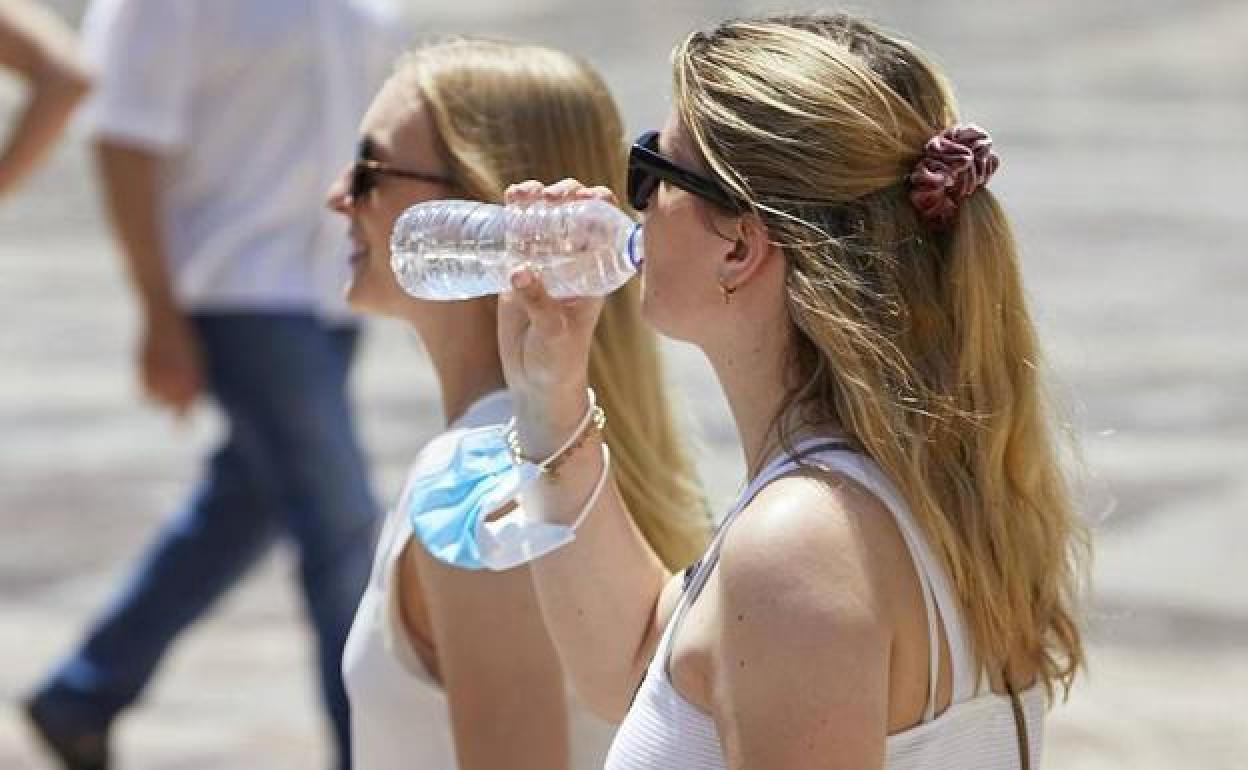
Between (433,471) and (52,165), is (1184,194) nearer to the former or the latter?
(52,165)

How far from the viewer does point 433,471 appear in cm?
303

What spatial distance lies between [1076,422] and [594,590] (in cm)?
57

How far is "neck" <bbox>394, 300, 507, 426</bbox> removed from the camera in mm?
3297

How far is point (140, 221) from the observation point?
217 inches

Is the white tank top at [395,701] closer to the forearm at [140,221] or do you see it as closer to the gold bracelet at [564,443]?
the gold bracelet at [564,443]

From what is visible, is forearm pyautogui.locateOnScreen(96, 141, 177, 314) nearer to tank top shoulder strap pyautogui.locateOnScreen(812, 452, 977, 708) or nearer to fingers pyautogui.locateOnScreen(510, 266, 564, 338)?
fingers pyautogui.locateOnScreen(510, 266, 564, 338)

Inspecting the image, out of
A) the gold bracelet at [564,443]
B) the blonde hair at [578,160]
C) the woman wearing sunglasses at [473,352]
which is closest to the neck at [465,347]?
the woman wearing sunglasses at [473,352]

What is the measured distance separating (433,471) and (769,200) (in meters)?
0.68

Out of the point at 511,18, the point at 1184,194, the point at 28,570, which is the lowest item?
the point at 511,18

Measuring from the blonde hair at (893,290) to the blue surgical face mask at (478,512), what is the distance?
41 centimetres

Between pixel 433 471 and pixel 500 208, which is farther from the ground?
pixel 500 208

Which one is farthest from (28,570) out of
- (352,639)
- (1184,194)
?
(1184,194)

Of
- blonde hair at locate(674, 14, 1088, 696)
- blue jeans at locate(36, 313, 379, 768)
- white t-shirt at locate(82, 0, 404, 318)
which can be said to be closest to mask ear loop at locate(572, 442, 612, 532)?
blonde hair at locate(674, 14, 1088, 696)

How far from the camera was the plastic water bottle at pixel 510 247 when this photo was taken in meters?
2.80
